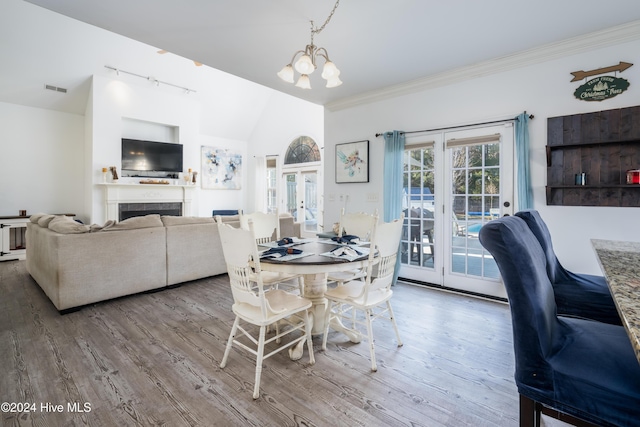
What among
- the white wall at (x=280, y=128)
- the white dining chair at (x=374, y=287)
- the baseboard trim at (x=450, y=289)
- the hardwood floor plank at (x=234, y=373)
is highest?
the white wall at (x=280, y=128)

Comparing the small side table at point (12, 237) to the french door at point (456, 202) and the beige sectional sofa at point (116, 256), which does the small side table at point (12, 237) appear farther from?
the french door at point (456, 202)

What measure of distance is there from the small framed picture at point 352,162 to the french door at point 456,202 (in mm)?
621

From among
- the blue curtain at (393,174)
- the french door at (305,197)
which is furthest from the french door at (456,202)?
the french door at (305,197)

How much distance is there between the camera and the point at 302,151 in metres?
7.71

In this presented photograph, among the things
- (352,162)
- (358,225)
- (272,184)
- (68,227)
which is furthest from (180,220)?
(272,184)

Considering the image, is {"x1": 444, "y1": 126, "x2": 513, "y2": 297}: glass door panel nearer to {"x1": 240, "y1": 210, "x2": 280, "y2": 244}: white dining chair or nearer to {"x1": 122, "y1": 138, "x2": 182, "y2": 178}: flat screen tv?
{"x1": 240, "y1": 210, "x2": 280, "y2": 244}: white dining chair

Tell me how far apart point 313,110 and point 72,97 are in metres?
5.05

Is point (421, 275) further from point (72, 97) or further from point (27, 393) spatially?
point (72, 97)

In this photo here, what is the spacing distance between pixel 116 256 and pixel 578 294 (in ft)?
13.3

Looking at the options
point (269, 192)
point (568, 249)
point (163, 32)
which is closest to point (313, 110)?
point (269, 192)

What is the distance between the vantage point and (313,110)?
289 inches

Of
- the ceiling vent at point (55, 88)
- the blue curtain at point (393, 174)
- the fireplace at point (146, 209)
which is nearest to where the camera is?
the blue curtain at point (393, 174)

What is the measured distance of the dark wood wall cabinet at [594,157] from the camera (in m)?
2.66

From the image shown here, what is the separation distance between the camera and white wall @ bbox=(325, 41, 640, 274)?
273 cm
